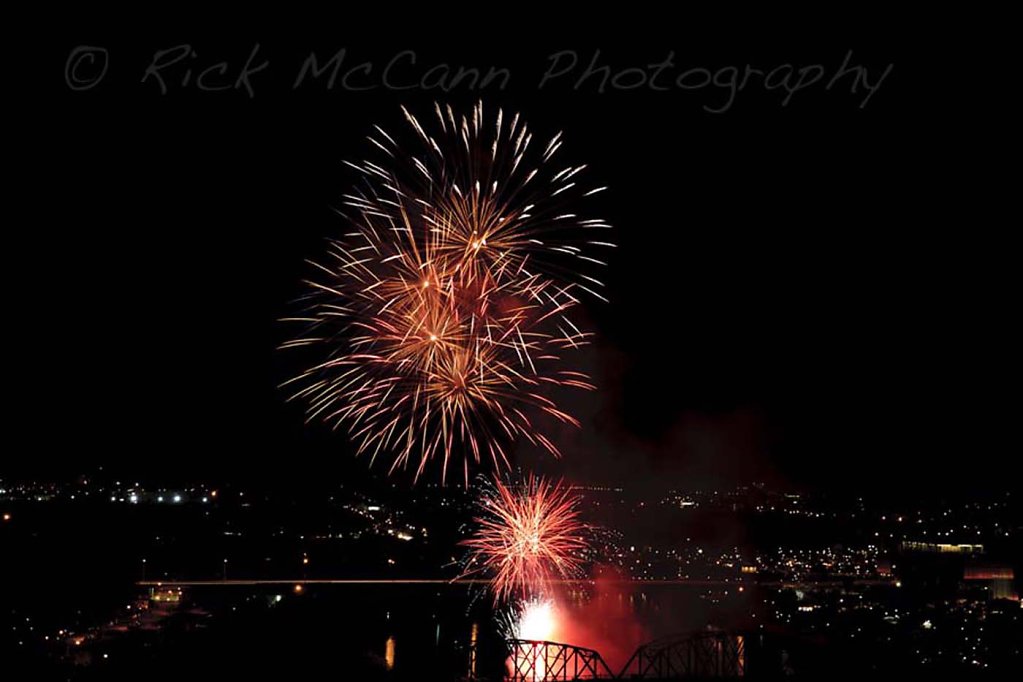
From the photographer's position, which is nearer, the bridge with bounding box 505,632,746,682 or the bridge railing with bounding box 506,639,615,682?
the bridge with bounding box 505,632,746,682

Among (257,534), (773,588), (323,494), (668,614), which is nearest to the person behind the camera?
(668,614)

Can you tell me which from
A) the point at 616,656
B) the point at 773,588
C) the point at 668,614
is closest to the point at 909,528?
the point at 773,588

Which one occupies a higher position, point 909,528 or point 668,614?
point 909,528

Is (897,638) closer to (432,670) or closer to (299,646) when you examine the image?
(432,670)

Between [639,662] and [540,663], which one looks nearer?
[639,662]

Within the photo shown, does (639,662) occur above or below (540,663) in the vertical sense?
above

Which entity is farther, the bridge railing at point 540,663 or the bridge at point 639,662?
the bridge railing at point 540,663

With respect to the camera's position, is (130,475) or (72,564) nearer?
(72,564)

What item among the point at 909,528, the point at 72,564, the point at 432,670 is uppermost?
the point at 909,528

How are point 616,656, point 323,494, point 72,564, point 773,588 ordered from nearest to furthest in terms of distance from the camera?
point 616,656 → point 72,564 → point 773,588 → point 323,494
